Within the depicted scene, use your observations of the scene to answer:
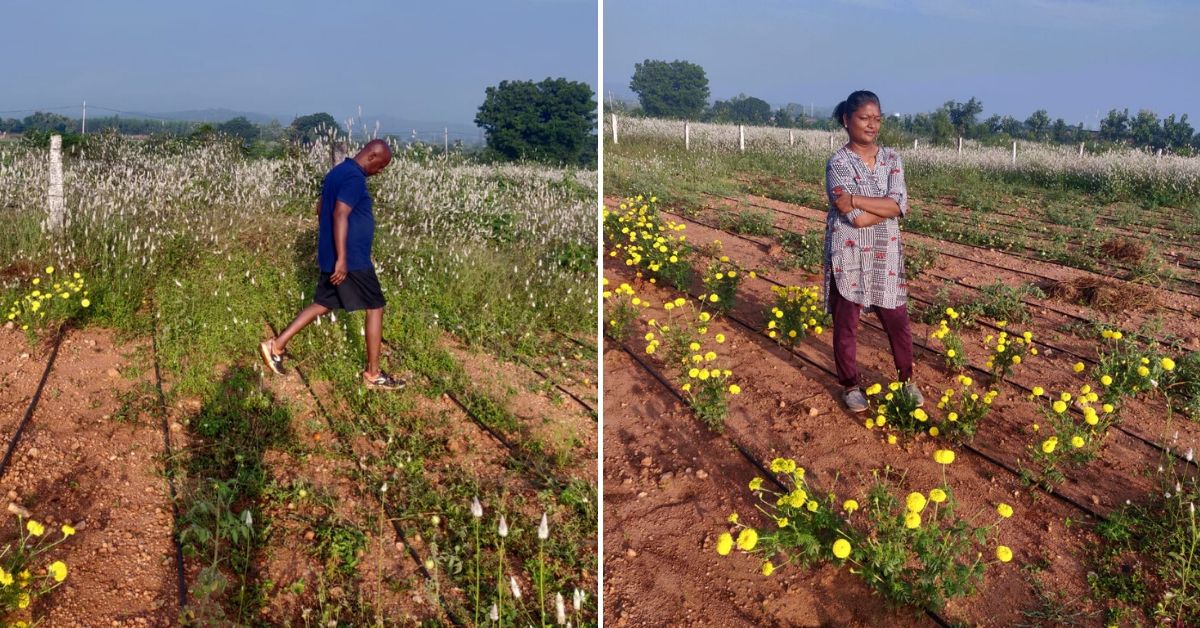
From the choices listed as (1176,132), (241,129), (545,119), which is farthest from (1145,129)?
(241,129)

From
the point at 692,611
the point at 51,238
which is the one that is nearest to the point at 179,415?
the point at 51,238

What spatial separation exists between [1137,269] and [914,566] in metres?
4.87

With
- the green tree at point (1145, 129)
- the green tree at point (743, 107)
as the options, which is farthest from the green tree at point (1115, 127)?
the green tree at point (743, 107)

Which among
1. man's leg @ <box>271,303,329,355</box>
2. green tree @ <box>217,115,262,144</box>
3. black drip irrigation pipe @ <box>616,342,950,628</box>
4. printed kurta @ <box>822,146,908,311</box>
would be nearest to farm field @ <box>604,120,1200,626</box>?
black drip irrigation pipe @ <box>616,342,950,628</box>

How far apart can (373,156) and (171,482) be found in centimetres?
167

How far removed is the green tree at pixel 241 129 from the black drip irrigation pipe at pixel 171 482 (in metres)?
5.43

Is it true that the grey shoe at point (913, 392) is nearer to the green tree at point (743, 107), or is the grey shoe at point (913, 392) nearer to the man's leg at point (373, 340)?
the man's leg at point (373, 340)

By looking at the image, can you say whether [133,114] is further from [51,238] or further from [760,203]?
[760,203]

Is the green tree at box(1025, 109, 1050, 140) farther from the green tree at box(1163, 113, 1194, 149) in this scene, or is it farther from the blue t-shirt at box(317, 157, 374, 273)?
the blue t-shirt at box(317, 157, 374, 273)

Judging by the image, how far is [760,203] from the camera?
32.8ft

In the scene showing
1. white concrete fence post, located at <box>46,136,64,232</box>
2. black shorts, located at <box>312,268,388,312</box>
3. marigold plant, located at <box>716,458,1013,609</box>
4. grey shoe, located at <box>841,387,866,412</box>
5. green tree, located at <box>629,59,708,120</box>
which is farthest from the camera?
green tree, located at <box>629,59,708,120</box>

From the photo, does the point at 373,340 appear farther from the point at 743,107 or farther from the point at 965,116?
the point at 743,107

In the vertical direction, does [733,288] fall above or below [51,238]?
below

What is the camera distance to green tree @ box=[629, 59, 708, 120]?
150 feet
